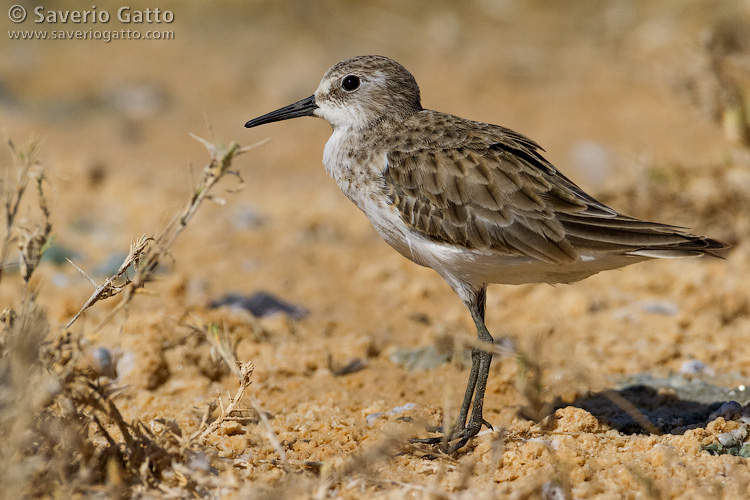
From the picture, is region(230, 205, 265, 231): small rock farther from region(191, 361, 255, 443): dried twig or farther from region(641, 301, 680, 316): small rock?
region(191, 361, 255, 443): dried twig

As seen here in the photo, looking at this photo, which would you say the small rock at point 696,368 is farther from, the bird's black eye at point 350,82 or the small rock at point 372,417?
the bird's black eye at point 350,82

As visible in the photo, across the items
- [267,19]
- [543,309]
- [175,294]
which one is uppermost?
[267,19]

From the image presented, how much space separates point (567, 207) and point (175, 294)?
10.2ft

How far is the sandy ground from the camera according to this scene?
3574 mm

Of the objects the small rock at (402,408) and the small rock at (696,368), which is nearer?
the small rock at (402,408)

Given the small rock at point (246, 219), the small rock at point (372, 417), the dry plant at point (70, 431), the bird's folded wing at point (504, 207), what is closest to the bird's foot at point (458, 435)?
the small rock at point (372, 417)

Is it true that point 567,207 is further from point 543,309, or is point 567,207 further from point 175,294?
point 175,294

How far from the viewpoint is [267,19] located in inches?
547

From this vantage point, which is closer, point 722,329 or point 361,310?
point 722,329

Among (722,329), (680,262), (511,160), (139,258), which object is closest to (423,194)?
(511,160)

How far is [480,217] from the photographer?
158 inches

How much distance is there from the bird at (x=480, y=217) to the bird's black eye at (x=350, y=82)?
445 mm

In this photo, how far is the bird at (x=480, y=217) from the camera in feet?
12.8

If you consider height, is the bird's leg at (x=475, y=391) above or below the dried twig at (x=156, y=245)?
below
